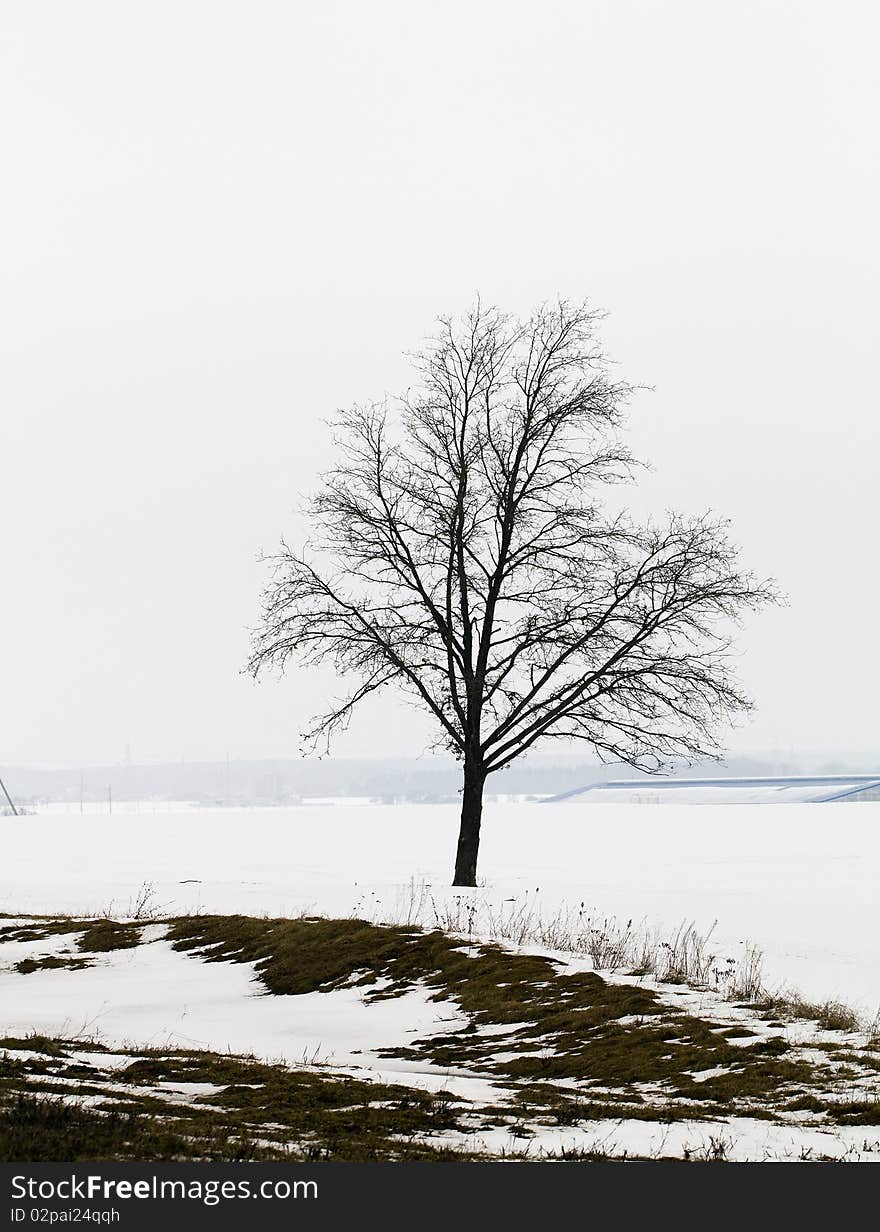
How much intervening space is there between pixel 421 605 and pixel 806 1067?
15.3 m

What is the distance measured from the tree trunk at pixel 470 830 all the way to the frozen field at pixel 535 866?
0.50 meters

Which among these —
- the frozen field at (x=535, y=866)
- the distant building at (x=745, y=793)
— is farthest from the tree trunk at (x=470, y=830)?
the distant building at (x=745, y=793)

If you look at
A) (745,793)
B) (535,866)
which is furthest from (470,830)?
(745,793)

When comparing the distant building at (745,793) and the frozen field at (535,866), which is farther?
the distant building at (745,793)

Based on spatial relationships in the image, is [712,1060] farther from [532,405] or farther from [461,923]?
[532,405]

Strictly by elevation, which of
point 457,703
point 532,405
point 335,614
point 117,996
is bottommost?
point 117,996

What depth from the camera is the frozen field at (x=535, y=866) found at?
17.9 metres

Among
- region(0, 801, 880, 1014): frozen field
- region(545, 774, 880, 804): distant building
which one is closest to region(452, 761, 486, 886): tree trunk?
region(0, 801, 880, 1014): frozen field

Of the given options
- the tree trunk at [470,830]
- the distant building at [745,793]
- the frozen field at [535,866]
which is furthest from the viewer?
the distant building at [745,793]

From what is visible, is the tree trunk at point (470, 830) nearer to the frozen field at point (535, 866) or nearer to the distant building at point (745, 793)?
the frozen field at point (535, 866)

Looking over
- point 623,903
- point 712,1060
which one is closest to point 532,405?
point 623,903

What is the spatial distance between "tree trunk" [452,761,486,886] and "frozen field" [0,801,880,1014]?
50cm

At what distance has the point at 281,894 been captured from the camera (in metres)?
20.4

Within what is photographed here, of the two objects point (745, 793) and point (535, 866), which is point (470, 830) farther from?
point (745, 793)
